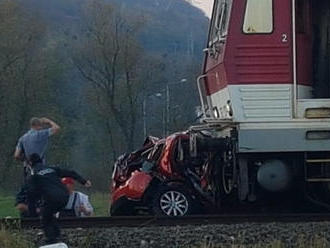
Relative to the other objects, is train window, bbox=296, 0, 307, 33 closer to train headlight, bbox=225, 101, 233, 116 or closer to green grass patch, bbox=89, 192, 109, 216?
train headlight, bbox=225, 101, 233, 116

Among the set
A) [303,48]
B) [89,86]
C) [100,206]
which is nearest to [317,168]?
[303,48]

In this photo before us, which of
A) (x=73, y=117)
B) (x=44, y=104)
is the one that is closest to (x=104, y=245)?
(x=44, y=104)

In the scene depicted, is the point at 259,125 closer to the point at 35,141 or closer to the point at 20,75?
the point at 35,141

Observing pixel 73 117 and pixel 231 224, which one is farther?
pixel 73 117

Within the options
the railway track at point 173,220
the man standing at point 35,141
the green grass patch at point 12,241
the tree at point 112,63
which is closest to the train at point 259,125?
the railway track at point 173,220

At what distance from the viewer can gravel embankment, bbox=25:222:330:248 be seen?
35.3ft

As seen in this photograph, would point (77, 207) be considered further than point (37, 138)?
Yes

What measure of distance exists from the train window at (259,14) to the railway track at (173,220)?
8.19 ft

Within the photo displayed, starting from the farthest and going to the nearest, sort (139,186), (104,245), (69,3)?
(69,3) → (139,186) → (104,245)

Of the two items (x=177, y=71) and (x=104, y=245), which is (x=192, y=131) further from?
(x=177, y=71)

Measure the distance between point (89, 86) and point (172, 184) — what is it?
33.5m

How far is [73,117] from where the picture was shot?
49781 millimetres

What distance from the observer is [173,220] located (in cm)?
1270

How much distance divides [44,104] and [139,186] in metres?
32.3
